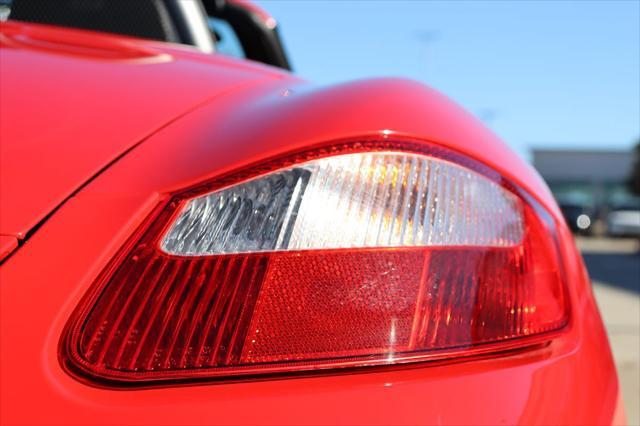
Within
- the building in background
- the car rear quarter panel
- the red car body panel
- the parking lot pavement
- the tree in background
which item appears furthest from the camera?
the building in background

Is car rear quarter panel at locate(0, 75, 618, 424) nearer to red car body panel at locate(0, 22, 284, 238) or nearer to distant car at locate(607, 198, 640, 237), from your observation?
red car body panel at locate(0, 22, 284, 238)

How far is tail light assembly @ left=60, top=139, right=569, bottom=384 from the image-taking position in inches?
32.1

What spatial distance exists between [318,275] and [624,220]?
1424 inches

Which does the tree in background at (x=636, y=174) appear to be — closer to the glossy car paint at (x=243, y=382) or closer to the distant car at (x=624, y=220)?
the distant car at (x=624, y=220)

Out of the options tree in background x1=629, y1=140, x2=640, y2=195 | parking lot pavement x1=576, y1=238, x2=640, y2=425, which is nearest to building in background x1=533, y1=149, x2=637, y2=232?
tree in background x1=629, y1=140, x2=640, y2=195

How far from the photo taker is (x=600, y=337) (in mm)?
951

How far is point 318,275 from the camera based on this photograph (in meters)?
0.84

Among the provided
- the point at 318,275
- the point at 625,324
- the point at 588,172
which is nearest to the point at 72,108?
the point at 318,275

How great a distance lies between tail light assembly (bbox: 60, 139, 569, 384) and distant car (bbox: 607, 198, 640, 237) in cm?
3465

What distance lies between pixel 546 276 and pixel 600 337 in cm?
11


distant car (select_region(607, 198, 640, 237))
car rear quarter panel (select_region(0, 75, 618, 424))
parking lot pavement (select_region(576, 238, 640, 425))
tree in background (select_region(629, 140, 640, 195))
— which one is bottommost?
car rear quarter panel (select_region(0, 75, 618, 424))

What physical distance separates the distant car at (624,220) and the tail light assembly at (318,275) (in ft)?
114

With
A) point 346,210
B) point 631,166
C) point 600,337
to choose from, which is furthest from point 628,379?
point 631,166

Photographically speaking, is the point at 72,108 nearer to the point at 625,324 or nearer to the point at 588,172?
the point at 625,324
